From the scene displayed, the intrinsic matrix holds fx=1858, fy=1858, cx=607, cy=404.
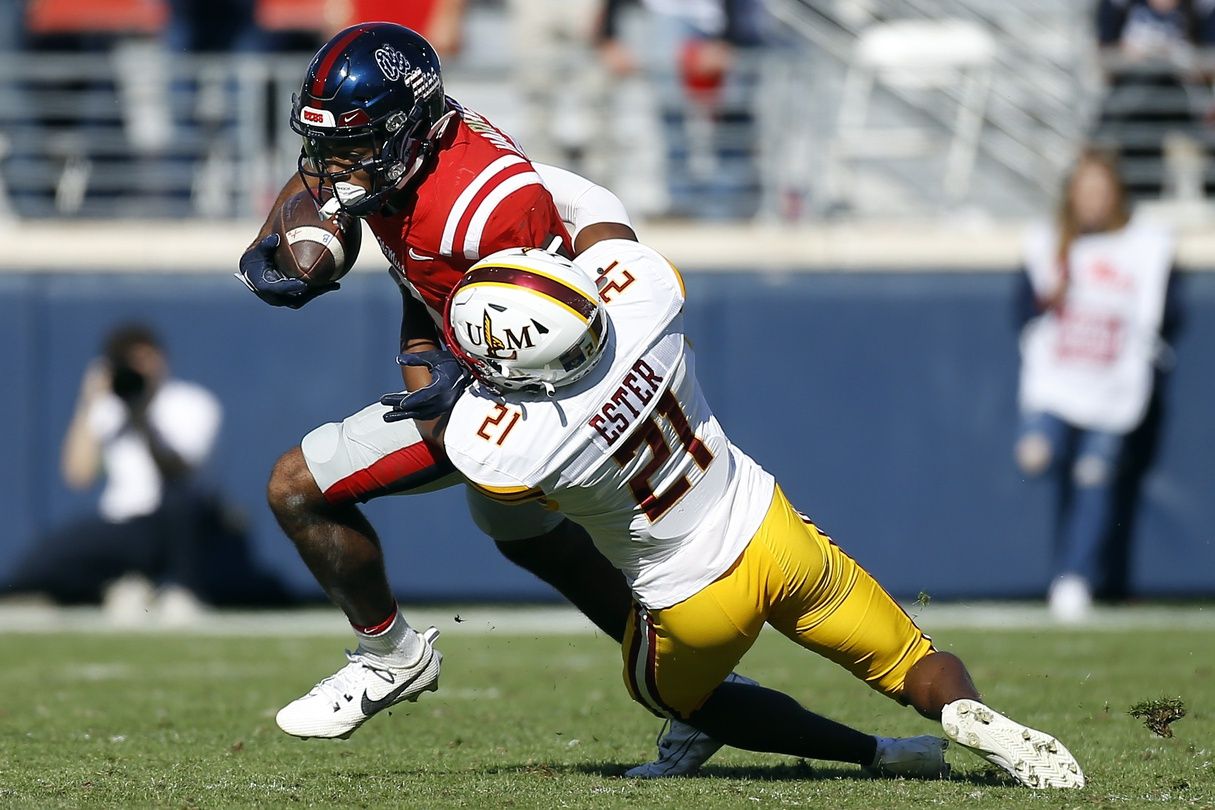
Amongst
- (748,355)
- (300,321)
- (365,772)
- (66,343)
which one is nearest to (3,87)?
(66,343)

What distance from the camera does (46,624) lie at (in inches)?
335

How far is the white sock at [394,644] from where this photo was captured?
4262mm

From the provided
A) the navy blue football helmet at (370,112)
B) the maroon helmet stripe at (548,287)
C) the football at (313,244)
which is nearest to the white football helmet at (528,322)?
the maroon helmet stripe at (548,287)

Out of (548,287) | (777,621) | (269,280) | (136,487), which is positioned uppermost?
(548,287)

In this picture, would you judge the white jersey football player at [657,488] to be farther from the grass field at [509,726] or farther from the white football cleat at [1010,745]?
the grass field at [509,726]

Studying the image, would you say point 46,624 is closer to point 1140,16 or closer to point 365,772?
point 365,772

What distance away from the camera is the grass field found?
Result: 3971 mm

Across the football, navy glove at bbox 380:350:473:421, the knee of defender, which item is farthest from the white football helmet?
Result: the knee of defender

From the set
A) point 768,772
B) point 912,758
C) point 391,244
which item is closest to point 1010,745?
point 912,758

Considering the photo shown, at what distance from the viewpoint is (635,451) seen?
3814 mm

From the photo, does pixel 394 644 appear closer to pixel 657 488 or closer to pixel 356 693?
pixel 356 693

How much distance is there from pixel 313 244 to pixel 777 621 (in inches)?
53.0

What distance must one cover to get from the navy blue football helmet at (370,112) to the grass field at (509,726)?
4.39 ft

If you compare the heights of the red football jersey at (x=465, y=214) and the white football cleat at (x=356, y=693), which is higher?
the red football jersey at (x=465, y=214)
